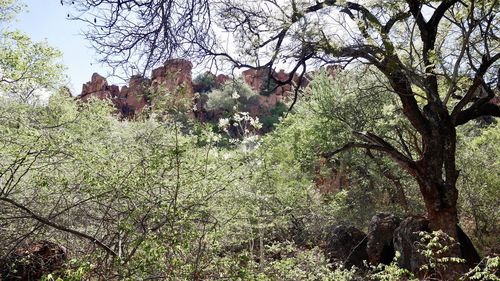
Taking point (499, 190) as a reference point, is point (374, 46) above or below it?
above

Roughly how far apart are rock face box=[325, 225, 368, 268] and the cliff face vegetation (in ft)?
0.11

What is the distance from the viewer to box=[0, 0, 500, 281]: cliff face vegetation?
12.7 ft

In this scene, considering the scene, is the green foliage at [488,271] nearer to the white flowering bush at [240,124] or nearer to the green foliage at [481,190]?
the white flowering bush at [240,124]

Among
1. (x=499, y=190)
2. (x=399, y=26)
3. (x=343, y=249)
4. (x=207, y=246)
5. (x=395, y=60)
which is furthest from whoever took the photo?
(x=499, y=190)

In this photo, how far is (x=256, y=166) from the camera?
7.46 m

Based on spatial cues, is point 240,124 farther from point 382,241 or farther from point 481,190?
point 481,190

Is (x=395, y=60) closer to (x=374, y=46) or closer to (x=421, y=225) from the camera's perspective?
(x=374, y=46)

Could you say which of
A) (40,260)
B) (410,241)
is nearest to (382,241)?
(410,241)

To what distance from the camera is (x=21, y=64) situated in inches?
437

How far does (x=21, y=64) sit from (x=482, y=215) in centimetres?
1193

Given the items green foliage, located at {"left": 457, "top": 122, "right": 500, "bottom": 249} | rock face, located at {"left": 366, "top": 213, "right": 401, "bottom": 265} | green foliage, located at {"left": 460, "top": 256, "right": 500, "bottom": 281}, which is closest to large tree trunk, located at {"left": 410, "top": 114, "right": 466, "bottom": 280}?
rock face, located at {"left": 366, "top": 213, "right": 401, "bottom": 265}

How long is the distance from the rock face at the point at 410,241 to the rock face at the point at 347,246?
1.17 meters

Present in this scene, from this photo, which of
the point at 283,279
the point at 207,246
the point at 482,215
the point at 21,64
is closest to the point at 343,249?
the point at 482,215

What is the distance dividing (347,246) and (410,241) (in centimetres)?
182
